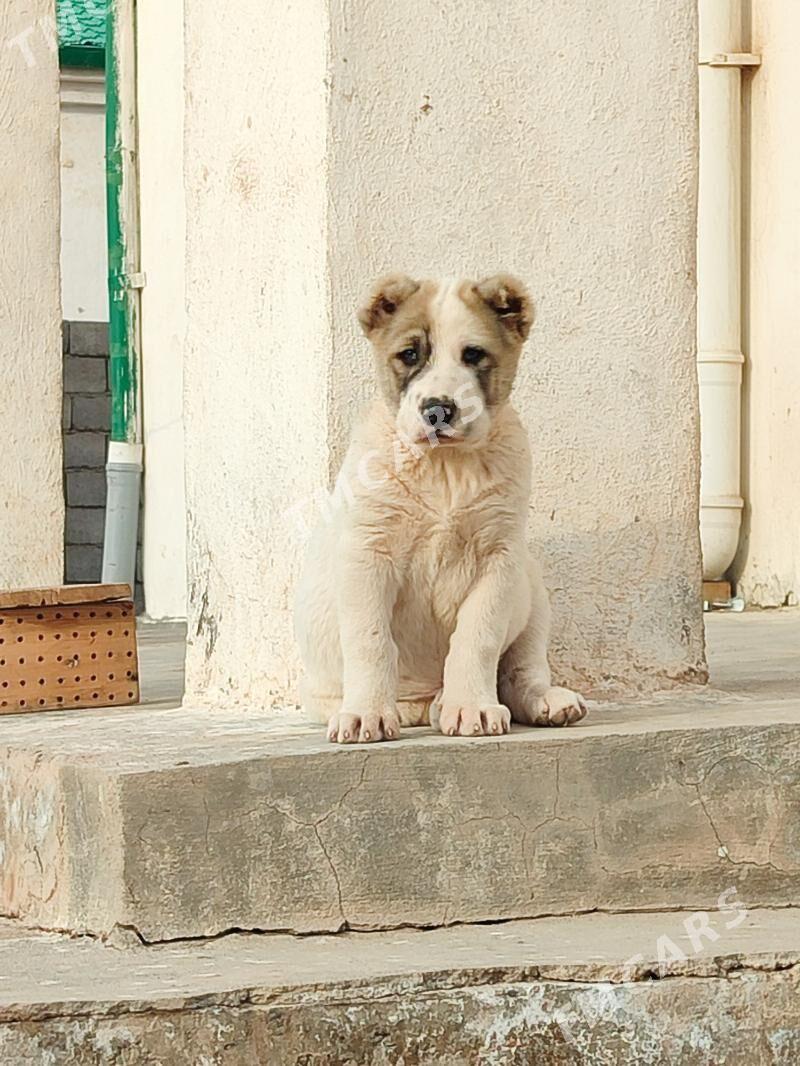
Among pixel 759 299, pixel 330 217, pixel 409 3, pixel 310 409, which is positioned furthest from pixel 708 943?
pixel 759 299

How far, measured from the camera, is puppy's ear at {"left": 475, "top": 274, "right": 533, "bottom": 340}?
4066 millimetres

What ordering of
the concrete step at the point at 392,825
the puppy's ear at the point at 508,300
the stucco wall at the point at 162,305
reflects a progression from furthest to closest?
the stucco wall at the point at 162,305 → the puppy's ear at the point at 508,300 → the concrete step at the point at 392,825

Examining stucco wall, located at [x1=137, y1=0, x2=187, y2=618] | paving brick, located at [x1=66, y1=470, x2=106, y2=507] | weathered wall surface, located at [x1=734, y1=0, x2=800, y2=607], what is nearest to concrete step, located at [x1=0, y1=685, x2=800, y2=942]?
weathered wall surface, located at [x1=734, y1=0, x2=800, y2=607]

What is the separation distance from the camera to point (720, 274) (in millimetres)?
9016

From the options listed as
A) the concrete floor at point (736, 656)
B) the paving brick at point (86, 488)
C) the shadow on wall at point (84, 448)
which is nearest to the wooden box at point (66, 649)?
the concrete floor at point (736, 656)

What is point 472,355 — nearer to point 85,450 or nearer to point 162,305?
point 162,305

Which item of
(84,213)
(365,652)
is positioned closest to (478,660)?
(365,652)

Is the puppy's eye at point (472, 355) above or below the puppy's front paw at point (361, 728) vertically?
above

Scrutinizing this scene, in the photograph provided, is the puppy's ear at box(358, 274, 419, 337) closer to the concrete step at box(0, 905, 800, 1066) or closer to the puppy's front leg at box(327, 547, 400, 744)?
the puppy's front leg at box(327, 547, 400, 744)

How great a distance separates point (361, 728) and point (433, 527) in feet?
1.44

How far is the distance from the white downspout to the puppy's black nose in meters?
5.19

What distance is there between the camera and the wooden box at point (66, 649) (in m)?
5.03

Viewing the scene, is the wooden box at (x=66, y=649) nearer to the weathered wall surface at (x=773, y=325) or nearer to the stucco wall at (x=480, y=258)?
the stucco wall at (x=480, y=258)

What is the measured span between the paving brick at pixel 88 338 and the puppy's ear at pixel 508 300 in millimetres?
7336
